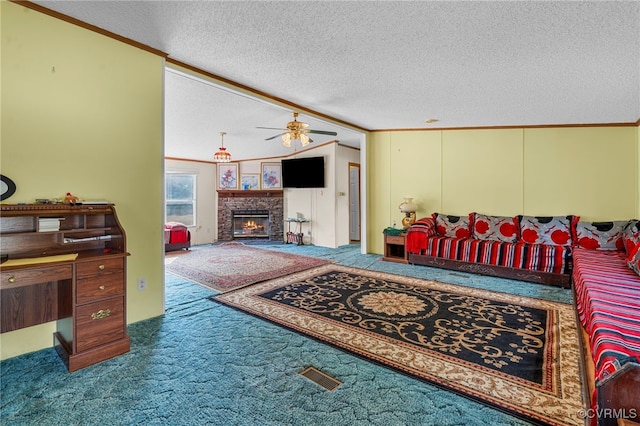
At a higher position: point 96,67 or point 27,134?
point 96,67

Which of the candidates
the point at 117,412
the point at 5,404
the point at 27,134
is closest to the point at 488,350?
the point at 117,412

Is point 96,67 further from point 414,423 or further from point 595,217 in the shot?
point 595,217

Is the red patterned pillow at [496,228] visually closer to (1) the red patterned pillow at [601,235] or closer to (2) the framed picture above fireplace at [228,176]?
(1) the red patterned pillow at [601,235]

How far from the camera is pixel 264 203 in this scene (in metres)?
8.73

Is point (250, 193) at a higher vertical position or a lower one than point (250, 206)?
higher

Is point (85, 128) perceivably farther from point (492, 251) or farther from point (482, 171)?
point (482, 171)

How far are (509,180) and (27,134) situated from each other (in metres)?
6.23

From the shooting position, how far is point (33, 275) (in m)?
1.92

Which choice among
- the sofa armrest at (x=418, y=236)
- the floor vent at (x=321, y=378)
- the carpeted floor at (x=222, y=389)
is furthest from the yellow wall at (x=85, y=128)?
the sofa armrest at (x=418, y=236)

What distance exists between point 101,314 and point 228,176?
708 cm

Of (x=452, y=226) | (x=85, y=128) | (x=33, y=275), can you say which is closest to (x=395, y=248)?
(x=452, y=226)

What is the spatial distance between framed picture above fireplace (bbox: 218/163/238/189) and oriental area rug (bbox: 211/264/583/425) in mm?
5473

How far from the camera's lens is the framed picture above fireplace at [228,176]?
8945 millimetres

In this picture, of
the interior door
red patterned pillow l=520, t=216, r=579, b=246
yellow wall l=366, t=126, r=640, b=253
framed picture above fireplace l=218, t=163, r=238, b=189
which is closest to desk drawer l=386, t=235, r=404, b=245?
yellow wall l=366, t=126, r=640, b=253
